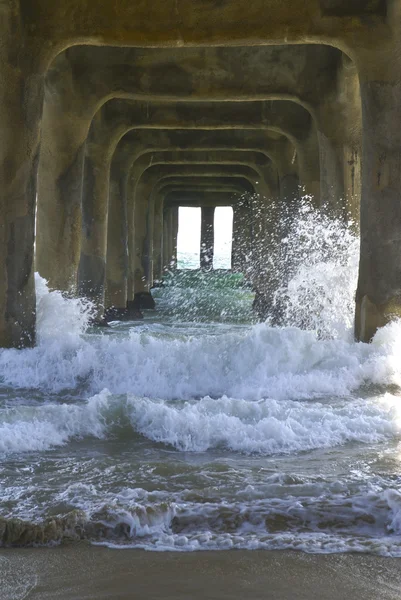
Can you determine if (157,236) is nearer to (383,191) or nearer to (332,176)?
(332,176)

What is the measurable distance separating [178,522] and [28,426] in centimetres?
224

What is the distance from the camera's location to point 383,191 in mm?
9992

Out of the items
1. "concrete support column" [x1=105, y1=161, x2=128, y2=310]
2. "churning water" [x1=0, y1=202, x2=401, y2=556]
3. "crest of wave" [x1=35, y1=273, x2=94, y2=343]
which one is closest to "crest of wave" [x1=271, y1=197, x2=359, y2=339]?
"churning water" [x1=0, y1=202, x2=401, y2=556]

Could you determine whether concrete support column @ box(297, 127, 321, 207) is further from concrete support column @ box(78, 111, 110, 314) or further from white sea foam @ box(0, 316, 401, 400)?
white sea foam @ box(0, 316, 401, 400)

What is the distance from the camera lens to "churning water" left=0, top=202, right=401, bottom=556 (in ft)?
14.0

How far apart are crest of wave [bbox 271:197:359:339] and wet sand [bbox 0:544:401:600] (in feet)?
23.2

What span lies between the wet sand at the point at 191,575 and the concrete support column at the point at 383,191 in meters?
6.39

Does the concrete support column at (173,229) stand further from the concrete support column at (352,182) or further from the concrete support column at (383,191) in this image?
the concrete support column at (383,191)

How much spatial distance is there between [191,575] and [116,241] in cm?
1482

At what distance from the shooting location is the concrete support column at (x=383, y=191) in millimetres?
9898

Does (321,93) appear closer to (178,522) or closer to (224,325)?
(224,325)

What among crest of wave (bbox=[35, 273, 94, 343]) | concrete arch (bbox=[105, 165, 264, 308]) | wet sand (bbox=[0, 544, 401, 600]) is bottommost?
wet sand (bbox=[0, 544, 401, 600])

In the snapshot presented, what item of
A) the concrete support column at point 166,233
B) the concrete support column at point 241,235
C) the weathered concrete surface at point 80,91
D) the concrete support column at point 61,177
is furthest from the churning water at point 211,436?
the concrete support column at point 166,233

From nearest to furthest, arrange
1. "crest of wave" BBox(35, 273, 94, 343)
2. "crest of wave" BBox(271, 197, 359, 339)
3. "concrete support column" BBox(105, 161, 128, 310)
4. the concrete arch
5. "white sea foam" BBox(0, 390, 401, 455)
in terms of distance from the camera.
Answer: "white sea foam" BBox(0, 390, 401, 455), "crest of wave" BBox(35, 273, 94, 343), "crest of wave" BBox(271, 197, 359, 339), "concrete support column" BBox(105, 161, 128, 310), the concrete arch
